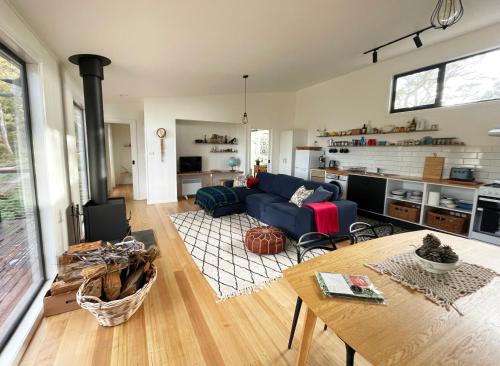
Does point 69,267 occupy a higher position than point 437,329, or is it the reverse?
point 437,329

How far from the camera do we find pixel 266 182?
4.94m

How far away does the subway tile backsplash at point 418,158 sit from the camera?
11.2 ft

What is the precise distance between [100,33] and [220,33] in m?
1.18

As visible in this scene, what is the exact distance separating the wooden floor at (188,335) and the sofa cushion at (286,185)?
2.12 metres

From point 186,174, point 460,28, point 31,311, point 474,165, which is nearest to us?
point 31,311

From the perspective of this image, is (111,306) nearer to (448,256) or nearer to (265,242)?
(265,242)

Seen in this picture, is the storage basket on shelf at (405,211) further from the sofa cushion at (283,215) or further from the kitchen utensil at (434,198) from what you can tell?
the sofa cushion at (283,215)

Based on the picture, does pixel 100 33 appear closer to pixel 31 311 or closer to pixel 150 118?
pixel 31 311

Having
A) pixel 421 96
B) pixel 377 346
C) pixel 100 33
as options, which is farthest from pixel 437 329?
pixel 421 96

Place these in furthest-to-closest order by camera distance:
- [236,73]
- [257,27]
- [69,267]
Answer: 1. [236,73]
2. [257,27]
3. [69,267]

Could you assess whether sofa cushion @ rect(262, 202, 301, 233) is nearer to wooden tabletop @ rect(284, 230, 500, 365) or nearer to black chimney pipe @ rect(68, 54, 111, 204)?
wooden tabletop @ rect(284, 230, 500, 365)

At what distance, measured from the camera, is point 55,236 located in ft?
7.55

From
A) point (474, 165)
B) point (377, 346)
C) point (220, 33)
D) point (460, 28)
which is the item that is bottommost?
point (377, 346)

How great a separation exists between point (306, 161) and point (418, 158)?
243 centimetres
